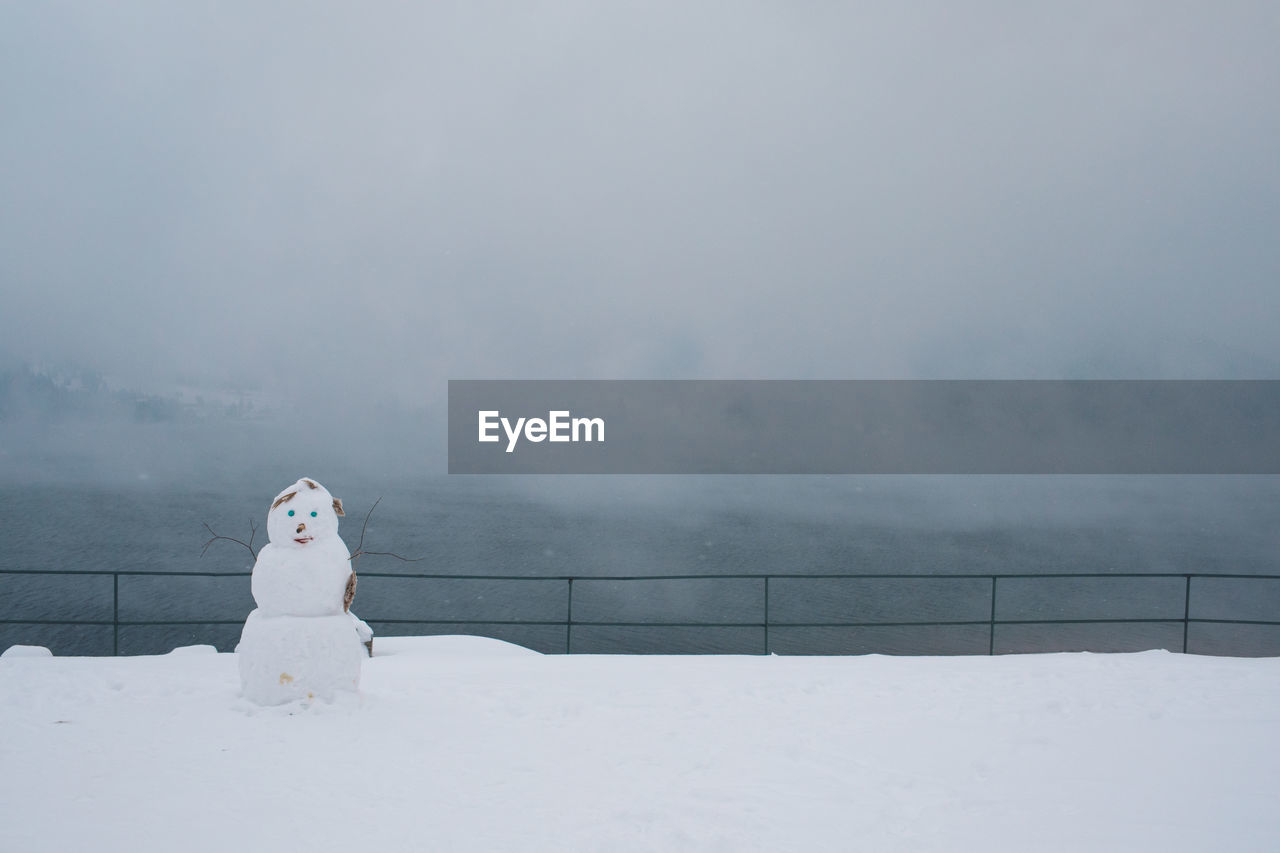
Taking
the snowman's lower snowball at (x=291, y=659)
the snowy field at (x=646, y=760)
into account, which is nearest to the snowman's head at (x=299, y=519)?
the snowman's lower snowball at (x=291, y=659)

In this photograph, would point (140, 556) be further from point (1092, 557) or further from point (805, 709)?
point (1092, 557)

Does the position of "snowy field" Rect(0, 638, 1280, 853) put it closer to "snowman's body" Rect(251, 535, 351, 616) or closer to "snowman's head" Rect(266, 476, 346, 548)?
"snowman's body" Rect(251, 535, 351, 616)

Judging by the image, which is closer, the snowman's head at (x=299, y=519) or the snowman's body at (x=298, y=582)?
the snowman's body at (x=298, y=582)

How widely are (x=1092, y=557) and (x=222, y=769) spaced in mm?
115046

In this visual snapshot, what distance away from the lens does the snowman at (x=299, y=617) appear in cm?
535

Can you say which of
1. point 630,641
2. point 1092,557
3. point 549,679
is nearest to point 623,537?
point 1092,557

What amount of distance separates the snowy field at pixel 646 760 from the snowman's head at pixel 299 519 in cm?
117

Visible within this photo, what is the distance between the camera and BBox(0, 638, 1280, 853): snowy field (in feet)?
12.3

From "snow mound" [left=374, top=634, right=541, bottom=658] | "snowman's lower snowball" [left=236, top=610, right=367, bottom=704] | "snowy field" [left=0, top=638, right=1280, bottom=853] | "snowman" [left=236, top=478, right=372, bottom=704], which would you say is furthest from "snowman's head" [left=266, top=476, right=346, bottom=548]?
"snow mound" [left=374, top=634, right=541, bottom=658]

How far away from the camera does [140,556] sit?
79.2m

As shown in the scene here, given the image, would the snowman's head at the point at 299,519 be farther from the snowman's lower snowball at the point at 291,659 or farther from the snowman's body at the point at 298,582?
the snowman's lower snowball at the point at 291,659

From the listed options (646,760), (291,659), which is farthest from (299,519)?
(646,760)

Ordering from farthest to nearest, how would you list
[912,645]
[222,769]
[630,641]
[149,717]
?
[912,645], [630,641], [149,717], [222,769]

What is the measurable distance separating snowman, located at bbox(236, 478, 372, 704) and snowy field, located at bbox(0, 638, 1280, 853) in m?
0.19
